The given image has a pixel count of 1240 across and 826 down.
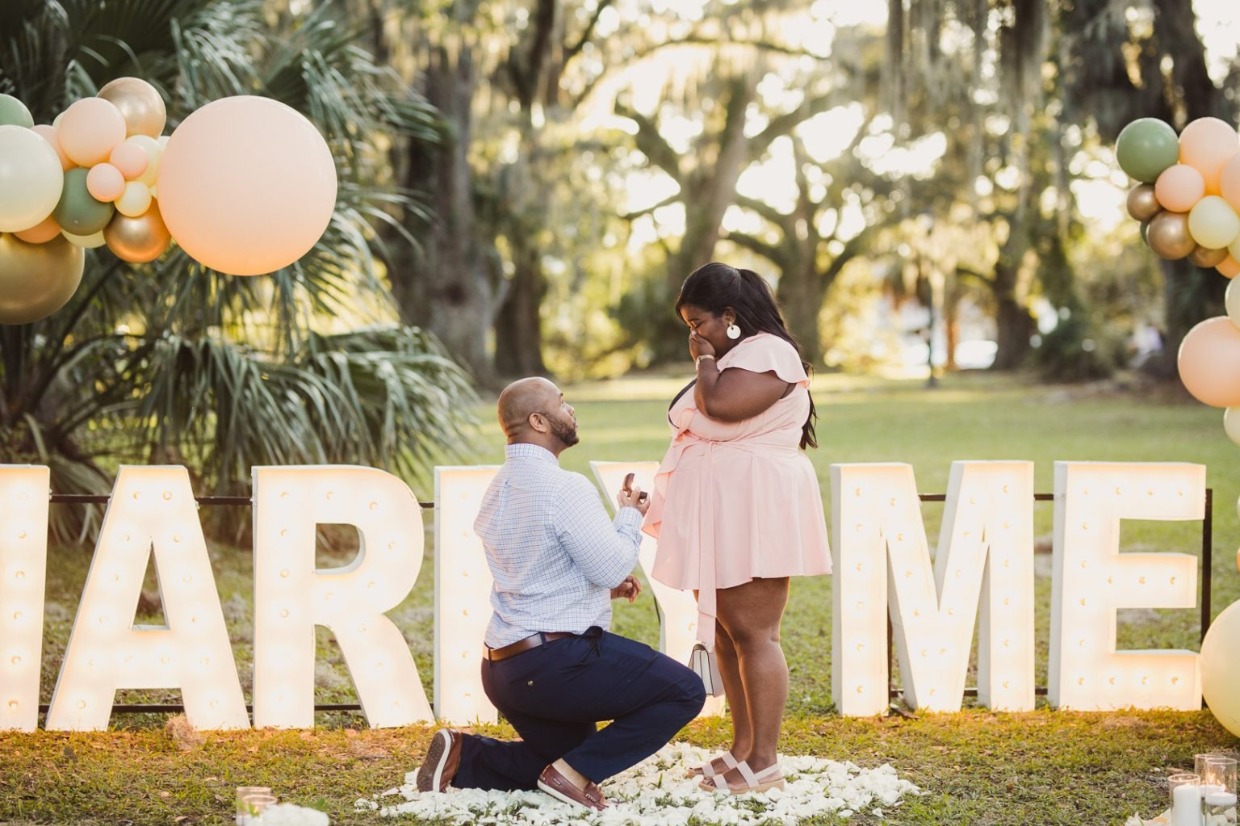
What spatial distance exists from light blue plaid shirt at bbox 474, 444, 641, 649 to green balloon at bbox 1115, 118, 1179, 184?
2521 mm

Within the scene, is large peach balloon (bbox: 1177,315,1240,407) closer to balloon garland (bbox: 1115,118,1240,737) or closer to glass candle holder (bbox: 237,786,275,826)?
balloon garland (bbox: 1115,118,1240,737)

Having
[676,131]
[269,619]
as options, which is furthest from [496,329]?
[269,619]

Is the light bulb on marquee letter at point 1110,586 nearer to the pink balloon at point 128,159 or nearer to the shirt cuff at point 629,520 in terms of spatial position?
the shirt cuff at point 629,520

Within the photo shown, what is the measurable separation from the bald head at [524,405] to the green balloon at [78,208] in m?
1.69

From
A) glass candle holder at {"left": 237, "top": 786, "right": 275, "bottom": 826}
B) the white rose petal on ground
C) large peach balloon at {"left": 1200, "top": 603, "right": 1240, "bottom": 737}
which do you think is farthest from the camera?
large peach balloon at {"left": 1200, "top": 603, "right": 1240, "bottom": 737}

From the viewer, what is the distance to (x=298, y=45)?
838cm

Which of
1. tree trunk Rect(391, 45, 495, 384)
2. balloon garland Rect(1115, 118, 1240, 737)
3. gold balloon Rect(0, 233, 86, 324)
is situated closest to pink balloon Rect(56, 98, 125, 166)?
gold balloon Rect(0, 233, 86, 324)

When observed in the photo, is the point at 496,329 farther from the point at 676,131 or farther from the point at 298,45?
the point at 298,45

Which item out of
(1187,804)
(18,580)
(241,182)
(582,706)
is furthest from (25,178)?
(1187,804)

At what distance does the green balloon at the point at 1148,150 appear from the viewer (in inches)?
194

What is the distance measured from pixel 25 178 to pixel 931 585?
12.5ft

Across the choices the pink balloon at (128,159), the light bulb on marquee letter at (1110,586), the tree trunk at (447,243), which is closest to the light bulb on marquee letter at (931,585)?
the light bulb on marquee letter at (1110,586)

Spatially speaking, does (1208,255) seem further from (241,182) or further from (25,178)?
A: (25,178)

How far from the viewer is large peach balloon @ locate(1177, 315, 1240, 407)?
490 cm
